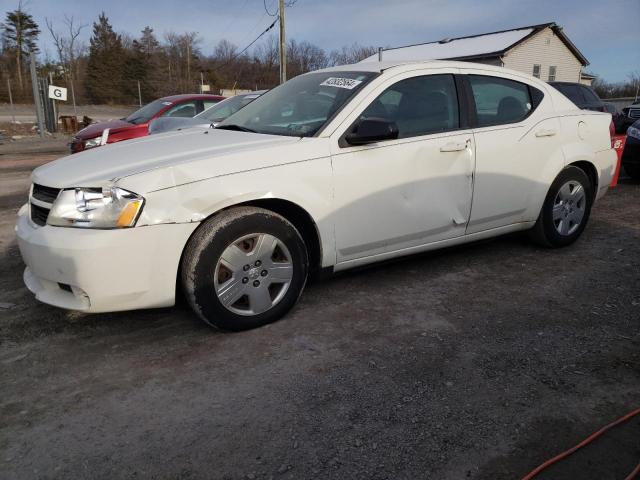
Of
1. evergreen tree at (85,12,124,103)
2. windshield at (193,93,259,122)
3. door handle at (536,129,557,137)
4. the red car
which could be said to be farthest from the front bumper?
evergreen tree at (85,12,124,103)

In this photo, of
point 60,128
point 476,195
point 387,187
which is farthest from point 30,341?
point 60,128

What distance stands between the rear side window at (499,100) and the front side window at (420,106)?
246mm

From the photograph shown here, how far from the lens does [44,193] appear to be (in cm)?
295

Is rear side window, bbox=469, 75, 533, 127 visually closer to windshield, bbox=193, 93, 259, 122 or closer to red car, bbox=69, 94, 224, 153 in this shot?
windshield, bbox=193, 93, 259, 122

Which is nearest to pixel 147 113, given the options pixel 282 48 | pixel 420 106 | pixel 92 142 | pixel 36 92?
pixel 92 142

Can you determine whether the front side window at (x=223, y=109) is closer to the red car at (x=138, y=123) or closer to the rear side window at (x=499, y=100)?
the red car at (x=138, y=123)

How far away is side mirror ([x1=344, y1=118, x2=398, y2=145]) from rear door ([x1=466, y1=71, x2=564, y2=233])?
3.07 feet

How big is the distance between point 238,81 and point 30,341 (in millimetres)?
53305

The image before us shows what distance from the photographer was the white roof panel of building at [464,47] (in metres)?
30.9

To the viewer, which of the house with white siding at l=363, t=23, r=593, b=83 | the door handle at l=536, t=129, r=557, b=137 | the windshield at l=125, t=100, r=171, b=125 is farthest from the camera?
the house with white siding at l=363, t=23, r=593, b=83

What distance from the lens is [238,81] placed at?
53.0 m

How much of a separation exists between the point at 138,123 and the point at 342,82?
6279 mm

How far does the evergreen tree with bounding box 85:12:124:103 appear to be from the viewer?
158 feet

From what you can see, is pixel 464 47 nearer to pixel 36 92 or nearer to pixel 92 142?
pixel 36 92
